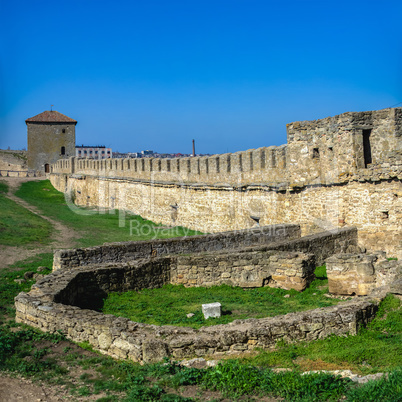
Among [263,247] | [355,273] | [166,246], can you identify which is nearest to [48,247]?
[166,246]

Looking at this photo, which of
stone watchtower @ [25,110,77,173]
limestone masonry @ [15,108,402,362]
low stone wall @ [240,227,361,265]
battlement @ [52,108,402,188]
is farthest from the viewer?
stone watchtower @ [25,110,77,173]

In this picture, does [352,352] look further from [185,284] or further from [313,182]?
[313,182]

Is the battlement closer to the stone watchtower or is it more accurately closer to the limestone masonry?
the limestone masonry

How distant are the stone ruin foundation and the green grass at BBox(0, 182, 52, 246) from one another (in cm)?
539

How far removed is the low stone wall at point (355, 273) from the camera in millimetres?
8617

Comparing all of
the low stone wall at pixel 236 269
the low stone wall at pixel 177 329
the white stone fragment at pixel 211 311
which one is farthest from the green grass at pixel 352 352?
the low stone wall at pixel 236 269

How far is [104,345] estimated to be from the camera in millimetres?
5516

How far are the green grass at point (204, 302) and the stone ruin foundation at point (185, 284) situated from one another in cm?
24

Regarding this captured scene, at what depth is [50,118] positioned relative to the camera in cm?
5409

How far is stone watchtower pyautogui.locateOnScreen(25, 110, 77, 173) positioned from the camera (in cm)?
5381

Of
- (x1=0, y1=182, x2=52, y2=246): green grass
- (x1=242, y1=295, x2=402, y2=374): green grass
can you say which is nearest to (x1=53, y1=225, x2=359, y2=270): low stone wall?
(x1=242, y1=295, x2=402, y2=374): green grass

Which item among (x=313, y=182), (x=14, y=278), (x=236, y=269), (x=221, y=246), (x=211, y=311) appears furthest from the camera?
(x=313, y=182)

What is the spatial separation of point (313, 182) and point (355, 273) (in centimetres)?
468

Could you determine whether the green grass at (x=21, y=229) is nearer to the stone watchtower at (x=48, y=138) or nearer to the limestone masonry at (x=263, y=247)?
the limestone masonry at (x=263, y=247)
